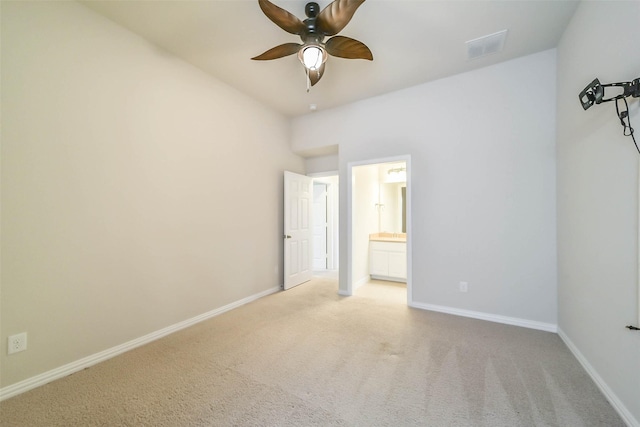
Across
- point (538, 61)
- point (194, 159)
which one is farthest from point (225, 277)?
point (538, 61)

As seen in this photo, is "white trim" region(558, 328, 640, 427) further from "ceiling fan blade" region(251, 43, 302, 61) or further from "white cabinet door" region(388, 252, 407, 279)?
"ceiling fan blade" region(251, 43, 302, 61)

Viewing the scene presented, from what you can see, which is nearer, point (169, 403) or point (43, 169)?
point (169, 403)

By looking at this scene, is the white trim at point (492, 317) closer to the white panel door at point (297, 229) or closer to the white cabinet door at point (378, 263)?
the white cabinet door at point (378, 263)

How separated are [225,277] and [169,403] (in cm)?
173

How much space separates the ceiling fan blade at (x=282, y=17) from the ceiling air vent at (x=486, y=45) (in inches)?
71.3

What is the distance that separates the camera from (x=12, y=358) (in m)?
1.75

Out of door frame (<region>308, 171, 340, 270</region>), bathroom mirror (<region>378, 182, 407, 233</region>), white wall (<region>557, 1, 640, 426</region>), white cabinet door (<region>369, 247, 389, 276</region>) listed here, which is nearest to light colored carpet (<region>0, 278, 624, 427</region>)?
white wall (<region>557, 1, 640, 426</region>)

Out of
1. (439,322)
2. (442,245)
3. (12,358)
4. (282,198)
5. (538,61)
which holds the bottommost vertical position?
(439,322)

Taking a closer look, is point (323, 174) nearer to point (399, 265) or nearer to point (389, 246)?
point (389, 246)

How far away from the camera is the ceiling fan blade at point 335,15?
1.71 m

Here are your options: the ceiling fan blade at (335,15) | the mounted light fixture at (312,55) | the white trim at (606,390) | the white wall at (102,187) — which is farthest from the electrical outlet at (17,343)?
the white trim at (606,390)

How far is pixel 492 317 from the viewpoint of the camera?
2.93 m

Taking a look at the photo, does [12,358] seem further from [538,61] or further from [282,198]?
[538,61]

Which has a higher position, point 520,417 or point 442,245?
point 442,245
